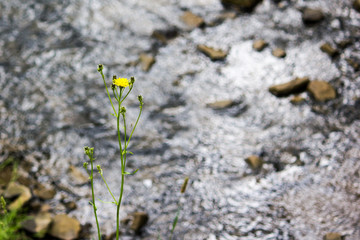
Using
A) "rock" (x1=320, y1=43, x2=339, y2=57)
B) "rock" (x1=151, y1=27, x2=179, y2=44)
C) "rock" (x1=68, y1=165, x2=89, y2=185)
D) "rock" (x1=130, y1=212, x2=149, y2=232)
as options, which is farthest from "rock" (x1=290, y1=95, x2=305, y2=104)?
"rock" (x1=68, y1=165, x2=89, y2=185)

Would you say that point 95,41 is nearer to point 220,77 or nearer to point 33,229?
point 220,77

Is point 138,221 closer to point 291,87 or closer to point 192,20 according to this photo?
point 291,87

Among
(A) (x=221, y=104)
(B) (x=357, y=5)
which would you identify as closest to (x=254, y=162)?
(A) (x=221, y=104)

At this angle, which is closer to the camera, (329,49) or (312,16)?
(329,49)

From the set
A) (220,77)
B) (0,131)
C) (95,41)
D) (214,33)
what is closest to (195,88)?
(220,77)

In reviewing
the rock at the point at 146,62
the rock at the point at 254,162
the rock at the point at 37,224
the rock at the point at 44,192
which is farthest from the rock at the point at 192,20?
the rock at the point at 37,224

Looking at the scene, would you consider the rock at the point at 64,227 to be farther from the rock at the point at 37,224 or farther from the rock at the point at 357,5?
the rock at the point at 357,5

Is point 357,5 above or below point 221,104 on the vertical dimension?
above
